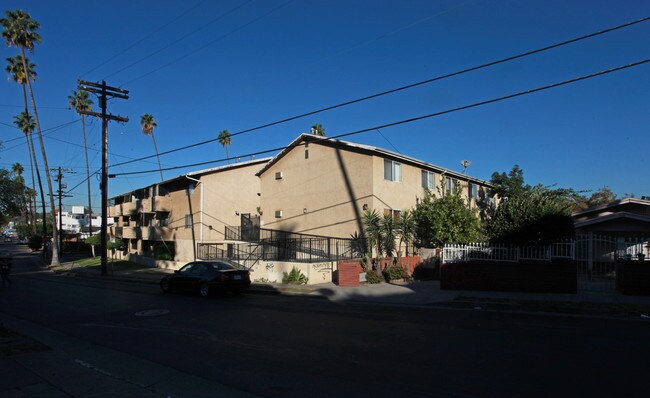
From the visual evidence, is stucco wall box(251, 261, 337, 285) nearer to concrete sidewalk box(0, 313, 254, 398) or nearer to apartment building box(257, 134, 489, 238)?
apartment building box(257, 134, 489, 238)

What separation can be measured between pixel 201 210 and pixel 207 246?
198 inches

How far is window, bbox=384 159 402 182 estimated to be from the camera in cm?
2275

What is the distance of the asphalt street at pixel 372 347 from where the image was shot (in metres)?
5.61

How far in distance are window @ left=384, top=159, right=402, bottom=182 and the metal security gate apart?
30.6ft

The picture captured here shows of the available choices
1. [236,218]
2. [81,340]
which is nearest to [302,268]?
[81,340]

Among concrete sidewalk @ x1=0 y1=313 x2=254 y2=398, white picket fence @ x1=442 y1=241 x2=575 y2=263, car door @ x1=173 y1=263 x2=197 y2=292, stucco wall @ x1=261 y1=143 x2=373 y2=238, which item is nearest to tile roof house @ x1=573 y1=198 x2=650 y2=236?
white picket fence @ x1=442 y1=241 x2=575 y2=263

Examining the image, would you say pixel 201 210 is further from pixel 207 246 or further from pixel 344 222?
pixel 344 222

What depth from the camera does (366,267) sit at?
Answer: 18.9 meters

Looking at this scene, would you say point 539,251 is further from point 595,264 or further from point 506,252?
point 595,264

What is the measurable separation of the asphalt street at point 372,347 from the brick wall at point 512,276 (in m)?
3.98

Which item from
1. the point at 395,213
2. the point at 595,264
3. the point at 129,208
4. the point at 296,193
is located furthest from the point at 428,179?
the point at 129,208

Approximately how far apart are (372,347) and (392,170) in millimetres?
16388

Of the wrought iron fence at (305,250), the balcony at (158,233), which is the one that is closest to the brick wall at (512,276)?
the wrought iron fence at (305,250)

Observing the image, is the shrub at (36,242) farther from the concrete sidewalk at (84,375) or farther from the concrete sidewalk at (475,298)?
the concrete sidewalk at (84,375)
